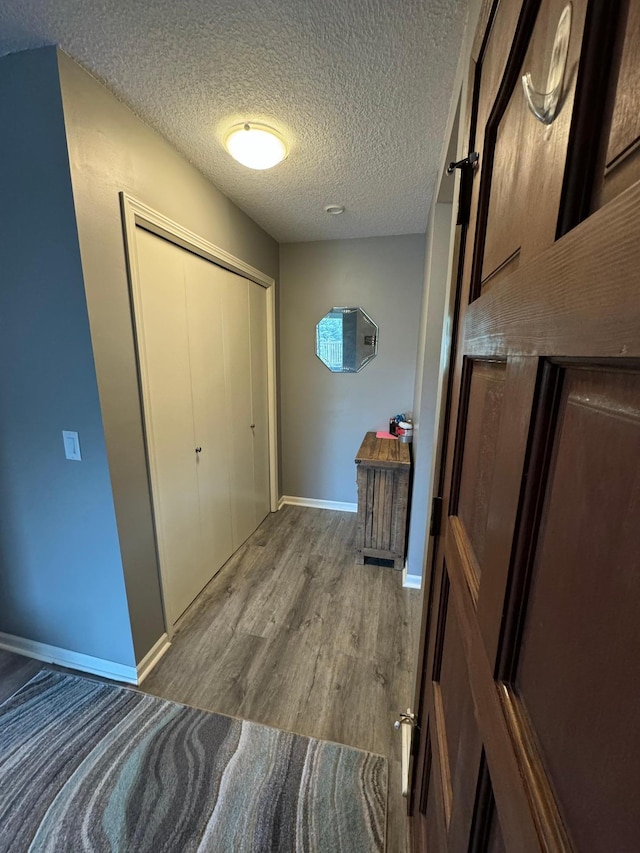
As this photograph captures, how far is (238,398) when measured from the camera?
8.25 feet

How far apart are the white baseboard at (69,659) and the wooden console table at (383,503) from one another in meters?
1.54

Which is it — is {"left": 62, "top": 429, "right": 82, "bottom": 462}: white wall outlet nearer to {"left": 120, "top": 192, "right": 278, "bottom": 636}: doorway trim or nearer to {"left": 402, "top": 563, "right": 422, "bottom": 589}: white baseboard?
{"left": 120, "top": 192, "right": 278, "bottom": 636}: doorway trim

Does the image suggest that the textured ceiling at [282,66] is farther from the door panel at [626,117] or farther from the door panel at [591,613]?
the door panel at [591,613]

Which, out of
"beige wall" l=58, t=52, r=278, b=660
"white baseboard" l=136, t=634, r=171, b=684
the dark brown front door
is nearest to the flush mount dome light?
"beige wall" l=58, t=52, r=278, b=660

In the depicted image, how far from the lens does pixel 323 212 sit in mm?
2365

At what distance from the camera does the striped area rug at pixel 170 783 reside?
109 centimetres

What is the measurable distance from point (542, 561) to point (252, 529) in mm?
2761

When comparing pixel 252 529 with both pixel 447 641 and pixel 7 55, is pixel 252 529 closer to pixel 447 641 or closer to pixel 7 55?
pixel 447 641

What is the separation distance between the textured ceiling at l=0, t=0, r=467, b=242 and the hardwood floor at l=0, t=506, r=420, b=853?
8.13 ft

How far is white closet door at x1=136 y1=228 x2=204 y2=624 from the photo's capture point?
1.58 meters

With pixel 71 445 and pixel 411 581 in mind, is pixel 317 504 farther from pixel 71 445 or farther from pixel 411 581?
pixel 71 445

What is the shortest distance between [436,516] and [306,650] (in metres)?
1.28

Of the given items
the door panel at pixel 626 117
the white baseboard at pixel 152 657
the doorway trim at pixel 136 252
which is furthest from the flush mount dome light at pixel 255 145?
the white baseboard at pixel 152 657

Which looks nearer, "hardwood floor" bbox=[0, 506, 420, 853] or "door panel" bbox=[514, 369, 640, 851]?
"door panel" bbox=[514, 369, 640, 851]
